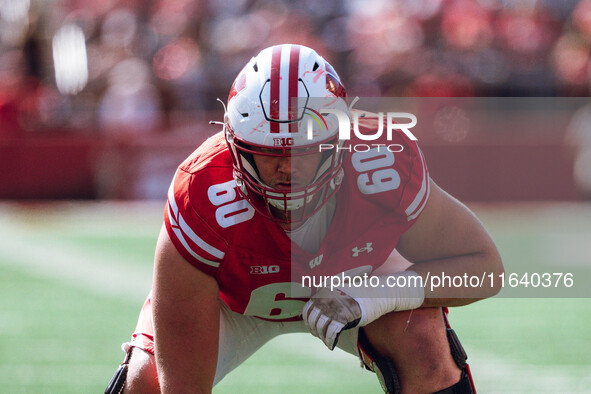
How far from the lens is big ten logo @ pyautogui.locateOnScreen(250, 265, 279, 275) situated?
265 cm

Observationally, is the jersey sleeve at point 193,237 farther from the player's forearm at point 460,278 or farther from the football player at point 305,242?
the player's forearm at point 460,278

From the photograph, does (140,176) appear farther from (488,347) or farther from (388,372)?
(388,372)

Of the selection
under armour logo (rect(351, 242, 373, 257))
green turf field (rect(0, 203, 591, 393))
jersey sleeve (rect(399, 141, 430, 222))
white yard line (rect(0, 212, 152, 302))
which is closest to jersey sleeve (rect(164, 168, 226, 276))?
under armour logo (rect(351, 242, 373, 257))

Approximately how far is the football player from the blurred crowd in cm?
635

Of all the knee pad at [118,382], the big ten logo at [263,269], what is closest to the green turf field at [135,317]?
the knee pad at [118,382]

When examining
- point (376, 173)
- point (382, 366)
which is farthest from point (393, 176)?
point (382, 366)

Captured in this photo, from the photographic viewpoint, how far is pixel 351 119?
2730 millimetres

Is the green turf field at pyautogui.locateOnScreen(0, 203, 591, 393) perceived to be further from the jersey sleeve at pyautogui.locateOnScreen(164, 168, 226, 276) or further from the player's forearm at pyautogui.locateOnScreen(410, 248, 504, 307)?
the jersey sleeve at pyautogui.locateOnScreen(164, 168, 226, 276)

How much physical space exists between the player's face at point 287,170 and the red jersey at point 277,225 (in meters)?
0.13

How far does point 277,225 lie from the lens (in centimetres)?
263

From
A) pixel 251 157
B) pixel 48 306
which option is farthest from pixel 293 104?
pixel 48 306

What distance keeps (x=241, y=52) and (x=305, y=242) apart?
7196mm

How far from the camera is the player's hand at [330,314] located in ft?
8.68

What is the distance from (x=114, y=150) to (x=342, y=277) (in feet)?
22.5
